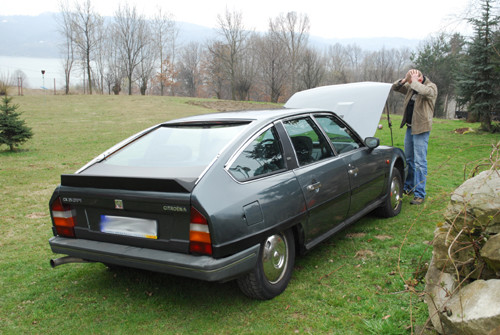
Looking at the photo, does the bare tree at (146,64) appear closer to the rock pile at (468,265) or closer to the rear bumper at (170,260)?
the rear bumper at (170,260)

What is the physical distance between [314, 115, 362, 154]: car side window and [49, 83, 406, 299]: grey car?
0.30 feet

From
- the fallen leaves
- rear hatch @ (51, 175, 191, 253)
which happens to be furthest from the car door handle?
rear hatch @ (51, 175, 191, 253)

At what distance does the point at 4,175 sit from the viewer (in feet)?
28.7

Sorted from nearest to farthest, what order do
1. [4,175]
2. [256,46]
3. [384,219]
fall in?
[384,219] → [4,175] → [256,46]

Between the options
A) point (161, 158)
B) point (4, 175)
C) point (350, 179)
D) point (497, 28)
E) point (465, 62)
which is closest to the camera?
point (161, 158)

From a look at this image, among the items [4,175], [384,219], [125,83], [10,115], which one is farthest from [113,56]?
[384,219]

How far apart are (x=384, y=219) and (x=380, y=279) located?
6.09 feet

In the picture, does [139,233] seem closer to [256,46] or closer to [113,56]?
[256,46]

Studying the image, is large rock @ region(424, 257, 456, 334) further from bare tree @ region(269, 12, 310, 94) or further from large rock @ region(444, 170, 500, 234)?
bare tree @ region(269, 12, 310, 94)

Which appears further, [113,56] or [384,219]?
[113,56]

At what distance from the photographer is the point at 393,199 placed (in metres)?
5.20

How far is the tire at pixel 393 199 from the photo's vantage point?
502 centimetres

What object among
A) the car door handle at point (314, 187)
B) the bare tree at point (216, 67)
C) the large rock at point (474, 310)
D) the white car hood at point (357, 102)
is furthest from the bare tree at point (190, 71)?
the large rock at point (474, 310)

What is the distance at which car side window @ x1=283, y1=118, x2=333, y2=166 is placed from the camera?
3604mm
